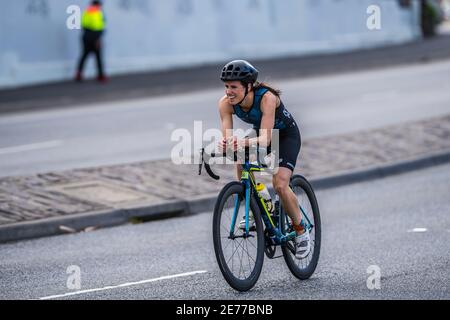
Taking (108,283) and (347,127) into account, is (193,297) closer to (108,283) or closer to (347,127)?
(108,283)

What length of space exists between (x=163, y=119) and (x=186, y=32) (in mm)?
11829

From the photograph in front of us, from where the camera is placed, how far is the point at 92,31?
2533cm

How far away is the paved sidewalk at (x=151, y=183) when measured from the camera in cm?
1066

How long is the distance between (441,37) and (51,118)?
24.9 m

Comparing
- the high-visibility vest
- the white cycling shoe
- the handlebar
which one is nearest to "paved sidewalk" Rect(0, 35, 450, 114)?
the high-visibility vest

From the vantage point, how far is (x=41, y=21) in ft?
84.7

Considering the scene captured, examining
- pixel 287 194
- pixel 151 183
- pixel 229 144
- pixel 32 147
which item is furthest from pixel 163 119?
pixel 229 144

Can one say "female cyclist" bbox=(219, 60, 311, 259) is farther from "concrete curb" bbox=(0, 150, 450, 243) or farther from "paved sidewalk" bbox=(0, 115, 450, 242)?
"paved sidewalk" bbox=(0, 115, 450, 242)

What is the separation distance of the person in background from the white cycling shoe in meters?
17.9

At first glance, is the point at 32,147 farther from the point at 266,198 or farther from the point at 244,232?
the point at 244,232

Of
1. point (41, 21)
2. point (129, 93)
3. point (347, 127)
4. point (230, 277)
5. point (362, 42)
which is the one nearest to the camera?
point (230, 277)

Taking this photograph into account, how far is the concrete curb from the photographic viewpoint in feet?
33.5
